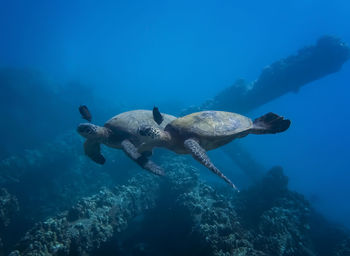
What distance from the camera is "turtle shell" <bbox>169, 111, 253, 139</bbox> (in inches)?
207

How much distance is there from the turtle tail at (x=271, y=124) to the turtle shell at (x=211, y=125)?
0.90 feet

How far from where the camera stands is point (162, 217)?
9703mm

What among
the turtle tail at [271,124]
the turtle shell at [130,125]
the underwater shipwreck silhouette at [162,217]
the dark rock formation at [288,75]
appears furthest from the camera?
the dark rock formation at [288,75]

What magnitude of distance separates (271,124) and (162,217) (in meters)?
7.13

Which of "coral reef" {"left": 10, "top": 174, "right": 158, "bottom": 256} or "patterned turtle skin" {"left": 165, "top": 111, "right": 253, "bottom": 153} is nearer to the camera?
"patterned turtle skin" {"left": 165, "top": 111, "right": 253, "bottom": 153}

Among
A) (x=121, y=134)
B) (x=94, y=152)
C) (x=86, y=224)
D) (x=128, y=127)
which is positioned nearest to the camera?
(x=128, y=127)

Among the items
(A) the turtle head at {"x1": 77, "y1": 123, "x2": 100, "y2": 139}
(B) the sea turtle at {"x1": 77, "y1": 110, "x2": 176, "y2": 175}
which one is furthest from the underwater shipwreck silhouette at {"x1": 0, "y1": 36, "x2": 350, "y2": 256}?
(A) the turtle head at {"x1": 77, "y1": 123, "x2": 100, "y2": 139}

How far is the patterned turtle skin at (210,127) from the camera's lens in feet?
17.3

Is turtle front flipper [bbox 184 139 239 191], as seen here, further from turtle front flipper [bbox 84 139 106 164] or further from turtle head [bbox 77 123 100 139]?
turtle front flipper [bbox 84 139 106 164]

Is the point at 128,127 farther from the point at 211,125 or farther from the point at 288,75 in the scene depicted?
the point at 288,75

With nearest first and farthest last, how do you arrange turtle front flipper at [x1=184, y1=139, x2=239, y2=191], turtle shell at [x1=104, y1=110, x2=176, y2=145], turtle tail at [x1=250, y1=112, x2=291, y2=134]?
turtle front flipper at [x1=184, y1=139, x2=239, y2=191] < turtle tail at [x1=250, y1=112, x2=291, y2=134] < turtle shell at [x1=104, y1=110, x2=176, y2=145]

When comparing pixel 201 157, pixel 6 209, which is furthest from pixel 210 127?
pixel 6 209

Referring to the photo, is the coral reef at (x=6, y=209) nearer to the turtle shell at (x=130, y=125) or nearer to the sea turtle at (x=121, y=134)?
the sea turtle at (x=121, y=134)

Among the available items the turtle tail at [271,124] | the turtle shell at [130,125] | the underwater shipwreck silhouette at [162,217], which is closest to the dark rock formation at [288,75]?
the underwater shipwreck silhouette at [162,217]
